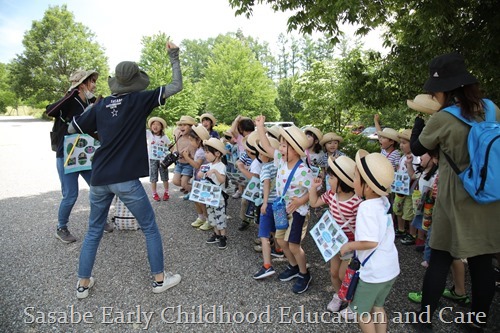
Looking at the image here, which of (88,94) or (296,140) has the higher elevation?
(88,94)

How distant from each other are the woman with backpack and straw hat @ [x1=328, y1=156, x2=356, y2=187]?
59cm

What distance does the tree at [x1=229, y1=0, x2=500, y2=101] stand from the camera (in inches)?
161

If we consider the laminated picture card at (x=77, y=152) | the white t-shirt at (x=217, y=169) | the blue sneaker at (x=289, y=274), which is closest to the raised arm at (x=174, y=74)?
the white t-shirt at (x=217, y=169)

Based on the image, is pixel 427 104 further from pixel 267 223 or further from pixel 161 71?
pixel 161 71

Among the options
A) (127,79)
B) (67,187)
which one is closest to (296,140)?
(127,79)

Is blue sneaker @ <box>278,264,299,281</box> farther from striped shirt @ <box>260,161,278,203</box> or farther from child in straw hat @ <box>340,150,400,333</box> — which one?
child in straw hat @ <box>340,150,400,333</box>

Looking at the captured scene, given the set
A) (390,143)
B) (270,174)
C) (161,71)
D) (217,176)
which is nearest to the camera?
(270,174)

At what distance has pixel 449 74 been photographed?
89.6 inches

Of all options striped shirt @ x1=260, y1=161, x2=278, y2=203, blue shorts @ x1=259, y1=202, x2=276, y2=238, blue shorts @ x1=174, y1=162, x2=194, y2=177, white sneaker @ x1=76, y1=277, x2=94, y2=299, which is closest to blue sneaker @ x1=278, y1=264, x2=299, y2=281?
blue shorts @ x1=259, y1=202, x2=276, y2=238

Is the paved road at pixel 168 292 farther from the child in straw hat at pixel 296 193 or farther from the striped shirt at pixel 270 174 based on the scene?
the striped shirt at pixel 270 174

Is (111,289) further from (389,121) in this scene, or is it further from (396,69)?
(389,121)

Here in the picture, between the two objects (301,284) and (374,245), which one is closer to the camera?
(374,245)

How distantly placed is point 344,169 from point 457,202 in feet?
2.86

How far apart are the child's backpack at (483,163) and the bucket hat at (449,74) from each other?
0.28 m
